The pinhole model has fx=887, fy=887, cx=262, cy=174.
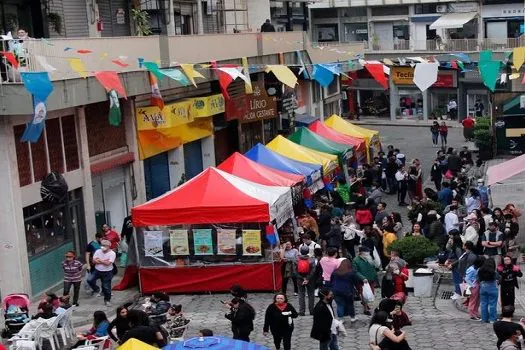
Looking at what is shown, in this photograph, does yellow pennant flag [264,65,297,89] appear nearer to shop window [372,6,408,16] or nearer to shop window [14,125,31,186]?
shop window [14,125,31,186]

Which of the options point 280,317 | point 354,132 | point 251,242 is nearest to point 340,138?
point 354,132

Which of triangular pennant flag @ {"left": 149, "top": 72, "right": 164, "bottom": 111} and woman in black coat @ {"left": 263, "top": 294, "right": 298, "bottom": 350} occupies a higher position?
triangular pennant flag @ {"left": 149, "top": 72, "right": 164, "bottom": 111}

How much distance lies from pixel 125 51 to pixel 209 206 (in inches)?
244

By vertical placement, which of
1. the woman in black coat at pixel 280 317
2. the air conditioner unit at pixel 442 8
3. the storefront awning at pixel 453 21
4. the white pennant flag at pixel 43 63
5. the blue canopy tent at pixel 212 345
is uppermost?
the air conditioner unit at pixel 442 8

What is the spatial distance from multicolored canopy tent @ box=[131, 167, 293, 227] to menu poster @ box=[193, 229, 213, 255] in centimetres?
26

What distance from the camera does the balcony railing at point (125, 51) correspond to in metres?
17.8

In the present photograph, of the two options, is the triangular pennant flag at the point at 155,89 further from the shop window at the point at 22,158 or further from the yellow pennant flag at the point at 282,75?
the shop window at the point at 22,158

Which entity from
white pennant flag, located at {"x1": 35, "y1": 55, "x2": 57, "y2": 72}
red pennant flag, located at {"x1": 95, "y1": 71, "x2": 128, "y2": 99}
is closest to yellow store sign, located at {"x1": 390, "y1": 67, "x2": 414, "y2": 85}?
red pennant flag, located at {"x1": 95, "y1": 71, "x2": 128, "y2": 99}

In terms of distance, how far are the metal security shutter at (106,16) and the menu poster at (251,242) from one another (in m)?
10.8

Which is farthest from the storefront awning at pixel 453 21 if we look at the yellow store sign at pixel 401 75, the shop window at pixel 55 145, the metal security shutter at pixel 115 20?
the shop window at pixel 55 145

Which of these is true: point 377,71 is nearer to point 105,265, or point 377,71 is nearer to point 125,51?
point 125,51

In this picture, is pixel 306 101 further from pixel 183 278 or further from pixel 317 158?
pixel 183 278

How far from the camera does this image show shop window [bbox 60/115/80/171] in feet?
65.1

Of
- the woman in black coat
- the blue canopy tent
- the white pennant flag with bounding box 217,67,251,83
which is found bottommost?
the woman in black coat
